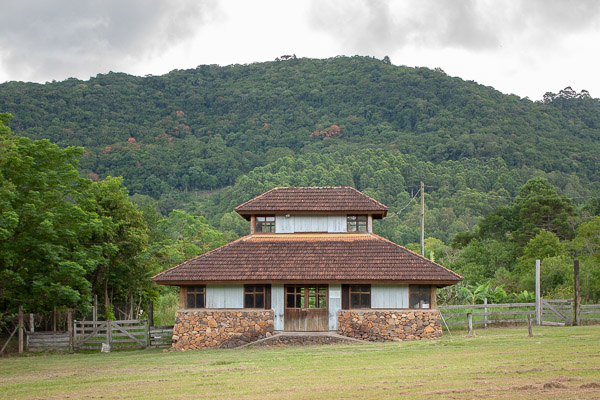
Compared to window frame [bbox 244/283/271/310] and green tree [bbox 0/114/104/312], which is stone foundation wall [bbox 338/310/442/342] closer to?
window frame [bbox 244/283/271/310]

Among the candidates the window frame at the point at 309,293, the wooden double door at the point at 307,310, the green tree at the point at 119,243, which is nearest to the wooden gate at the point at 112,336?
the green tree at the point at 119,243

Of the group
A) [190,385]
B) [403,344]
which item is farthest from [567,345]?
[190,385]

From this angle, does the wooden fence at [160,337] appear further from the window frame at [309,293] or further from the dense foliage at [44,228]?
the window frame at [309,293]

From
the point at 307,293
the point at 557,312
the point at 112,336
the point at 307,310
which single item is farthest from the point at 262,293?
the point at 557,312

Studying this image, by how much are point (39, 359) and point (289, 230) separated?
39.7 feet

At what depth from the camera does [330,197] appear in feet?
107

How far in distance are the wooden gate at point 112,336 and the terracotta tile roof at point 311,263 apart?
326cm

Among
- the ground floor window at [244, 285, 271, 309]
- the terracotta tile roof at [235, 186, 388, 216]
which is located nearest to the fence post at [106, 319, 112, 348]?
the ground floor window at [244, 285, 271, 309]

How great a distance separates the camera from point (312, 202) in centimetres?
3225

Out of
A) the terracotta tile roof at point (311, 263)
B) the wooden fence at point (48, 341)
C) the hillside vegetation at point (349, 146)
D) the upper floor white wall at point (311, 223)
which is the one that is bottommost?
the wooden fence at point (48, 341)

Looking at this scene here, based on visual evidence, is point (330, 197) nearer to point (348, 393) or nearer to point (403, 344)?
point (403, 344)

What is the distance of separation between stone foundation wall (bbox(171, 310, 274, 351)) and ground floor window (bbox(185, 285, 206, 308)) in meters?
0.51

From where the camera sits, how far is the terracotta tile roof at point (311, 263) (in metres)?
29.2

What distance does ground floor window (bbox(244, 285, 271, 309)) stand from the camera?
30.1 m
